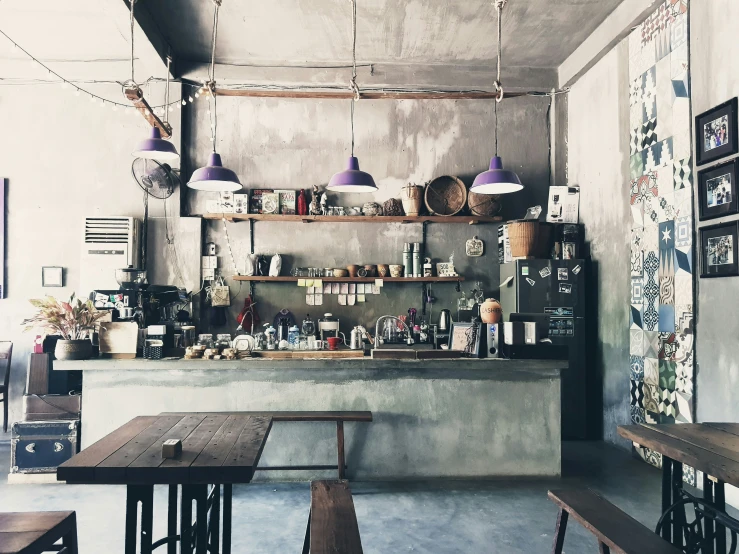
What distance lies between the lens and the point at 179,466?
86.7 inches

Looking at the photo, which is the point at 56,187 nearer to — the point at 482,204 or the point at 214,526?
the point at 482,204

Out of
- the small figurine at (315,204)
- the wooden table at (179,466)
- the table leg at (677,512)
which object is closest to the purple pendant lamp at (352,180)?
the small figurine at (315,204)

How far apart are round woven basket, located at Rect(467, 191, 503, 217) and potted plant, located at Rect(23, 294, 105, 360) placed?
4330 millimetres

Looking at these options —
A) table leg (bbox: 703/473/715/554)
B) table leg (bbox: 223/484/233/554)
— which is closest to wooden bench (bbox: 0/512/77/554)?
table leg (bbox: 223/484/233/554)

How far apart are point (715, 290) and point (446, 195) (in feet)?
11.0

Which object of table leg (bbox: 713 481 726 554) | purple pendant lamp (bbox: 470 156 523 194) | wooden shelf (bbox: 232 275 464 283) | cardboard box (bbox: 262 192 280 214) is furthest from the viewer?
cardboard box (bbox: 262 192 280 214)

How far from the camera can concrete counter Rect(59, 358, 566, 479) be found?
438 cm

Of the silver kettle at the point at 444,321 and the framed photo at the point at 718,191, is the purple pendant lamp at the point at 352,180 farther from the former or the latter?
the framed photo at the point at 718,191

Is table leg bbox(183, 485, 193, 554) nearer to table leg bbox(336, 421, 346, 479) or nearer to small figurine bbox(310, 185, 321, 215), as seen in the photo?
table leg bbox(336, 421, 346, 479)

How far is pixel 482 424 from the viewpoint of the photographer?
4.47 metres

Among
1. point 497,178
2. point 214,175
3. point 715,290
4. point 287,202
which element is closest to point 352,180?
point 214,175

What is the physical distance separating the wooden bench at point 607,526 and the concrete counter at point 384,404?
158 cm

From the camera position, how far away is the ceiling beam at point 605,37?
204 inches

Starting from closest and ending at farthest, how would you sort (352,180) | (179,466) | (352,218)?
(179,466) → (352,180) → (352,218)
